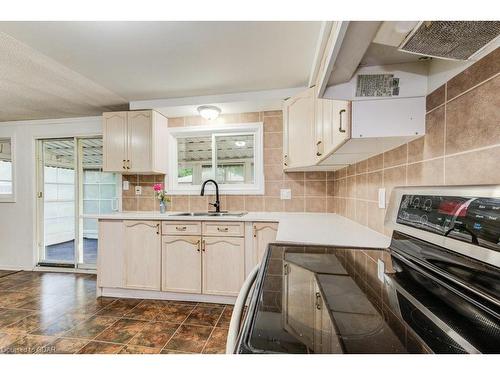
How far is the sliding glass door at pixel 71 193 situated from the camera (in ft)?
10.6

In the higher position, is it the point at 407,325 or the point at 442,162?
the point at 442,162

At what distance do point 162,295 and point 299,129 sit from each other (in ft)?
7.01

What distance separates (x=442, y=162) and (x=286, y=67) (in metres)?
1.48

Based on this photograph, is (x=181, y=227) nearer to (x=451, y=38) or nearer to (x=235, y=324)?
(x=235, y=324)

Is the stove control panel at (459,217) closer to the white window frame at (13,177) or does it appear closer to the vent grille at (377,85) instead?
the vent grille at (377,85)

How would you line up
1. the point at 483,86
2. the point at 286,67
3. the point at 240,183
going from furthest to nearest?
the point at 240,183
the point at 286,67
the point at 483,86

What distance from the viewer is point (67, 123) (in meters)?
3.21

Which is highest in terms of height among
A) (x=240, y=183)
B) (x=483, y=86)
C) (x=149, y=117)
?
(x=149, y=117)

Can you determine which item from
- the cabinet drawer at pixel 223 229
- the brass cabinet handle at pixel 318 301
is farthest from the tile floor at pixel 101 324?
the brass cabinet handle at pixel 318 301

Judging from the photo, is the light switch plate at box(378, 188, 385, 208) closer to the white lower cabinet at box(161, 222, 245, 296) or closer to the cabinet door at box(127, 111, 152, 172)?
the white lower cabinet at box(161, 222, 245, 296)

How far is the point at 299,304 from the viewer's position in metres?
0.53

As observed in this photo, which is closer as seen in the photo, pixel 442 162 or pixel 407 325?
pixel 407 325
